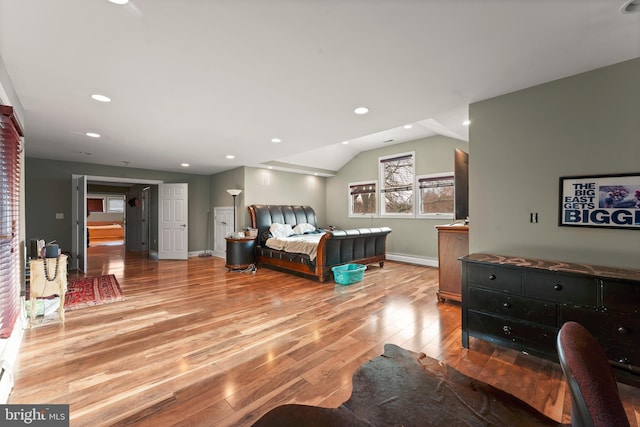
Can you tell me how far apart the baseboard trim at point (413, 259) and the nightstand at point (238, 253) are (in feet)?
11.1

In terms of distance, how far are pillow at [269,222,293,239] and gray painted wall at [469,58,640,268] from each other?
4028 millimetres

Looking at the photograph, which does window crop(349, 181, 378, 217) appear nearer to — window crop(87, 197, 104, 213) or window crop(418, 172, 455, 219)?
window crop(418, 172, 455, 219)

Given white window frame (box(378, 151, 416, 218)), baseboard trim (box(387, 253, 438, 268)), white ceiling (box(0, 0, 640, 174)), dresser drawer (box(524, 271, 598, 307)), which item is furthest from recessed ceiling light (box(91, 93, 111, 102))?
baseboard trim (box(387, 253, 438, 268))

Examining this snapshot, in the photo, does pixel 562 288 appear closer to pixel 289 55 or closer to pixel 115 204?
pixel 289 55

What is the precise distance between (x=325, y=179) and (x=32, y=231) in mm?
6883

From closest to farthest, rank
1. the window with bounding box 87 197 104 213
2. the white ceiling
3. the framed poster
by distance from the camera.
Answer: the white ceiling, the framed poster, the window with bounding box 87 197 104 213

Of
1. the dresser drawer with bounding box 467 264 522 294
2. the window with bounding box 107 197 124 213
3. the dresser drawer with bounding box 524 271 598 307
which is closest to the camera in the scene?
the dresser drawer with bounding box 524 271 598 307

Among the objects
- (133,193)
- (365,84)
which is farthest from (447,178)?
(133,193)

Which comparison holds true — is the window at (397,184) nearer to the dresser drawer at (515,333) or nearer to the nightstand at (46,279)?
the dresser drawer at (515,333)

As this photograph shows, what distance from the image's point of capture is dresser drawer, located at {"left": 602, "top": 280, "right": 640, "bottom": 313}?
5.69 feet

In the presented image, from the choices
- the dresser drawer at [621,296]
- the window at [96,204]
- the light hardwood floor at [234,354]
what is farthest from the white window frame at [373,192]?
the window at [96,204]

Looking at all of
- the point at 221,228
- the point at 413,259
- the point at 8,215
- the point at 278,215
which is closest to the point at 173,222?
the point at 221,228

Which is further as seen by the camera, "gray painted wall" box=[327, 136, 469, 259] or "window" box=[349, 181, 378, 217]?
"window" box=[349, 181, 378, 217]

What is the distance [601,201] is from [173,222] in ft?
25.2
